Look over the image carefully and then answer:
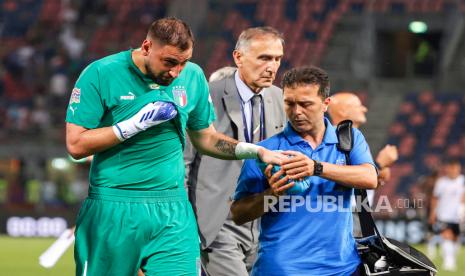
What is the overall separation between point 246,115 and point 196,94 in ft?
3.48

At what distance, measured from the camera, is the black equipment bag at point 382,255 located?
5.63m

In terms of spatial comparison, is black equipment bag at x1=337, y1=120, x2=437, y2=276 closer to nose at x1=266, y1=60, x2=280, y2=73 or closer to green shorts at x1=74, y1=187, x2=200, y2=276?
green shorts at x1=74, y1=187, x2=200, y2=276

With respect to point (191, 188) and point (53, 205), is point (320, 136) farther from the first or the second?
point (53, 205)

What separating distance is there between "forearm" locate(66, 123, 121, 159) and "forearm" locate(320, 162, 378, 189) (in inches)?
45.7

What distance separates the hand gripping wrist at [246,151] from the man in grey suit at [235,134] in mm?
911

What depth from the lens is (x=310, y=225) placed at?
5.52 metres

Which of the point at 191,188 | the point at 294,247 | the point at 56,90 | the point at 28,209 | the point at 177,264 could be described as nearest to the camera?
the point at 294,247

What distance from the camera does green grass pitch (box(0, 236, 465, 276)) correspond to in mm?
15500

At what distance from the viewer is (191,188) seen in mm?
7223

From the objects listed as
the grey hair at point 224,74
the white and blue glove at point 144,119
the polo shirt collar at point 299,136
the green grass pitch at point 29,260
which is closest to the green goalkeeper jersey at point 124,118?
the white and blue glove at point 144,119

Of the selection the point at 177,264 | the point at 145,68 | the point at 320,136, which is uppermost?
the point at 145,68

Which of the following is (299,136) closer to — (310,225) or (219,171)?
(310,225)

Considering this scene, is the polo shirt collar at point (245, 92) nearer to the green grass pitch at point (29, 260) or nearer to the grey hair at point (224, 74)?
the grey hair at point (224, 74)

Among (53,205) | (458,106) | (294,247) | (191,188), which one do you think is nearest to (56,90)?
(53,205)
